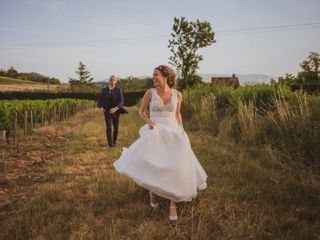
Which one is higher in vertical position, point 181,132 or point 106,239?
point 181,132

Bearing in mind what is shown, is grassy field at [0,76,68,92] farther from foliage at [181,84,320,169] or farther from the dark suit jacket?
foliage at [181,84,320,169]

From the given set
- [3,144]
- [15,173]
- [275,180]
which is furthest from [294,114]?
[3,144]

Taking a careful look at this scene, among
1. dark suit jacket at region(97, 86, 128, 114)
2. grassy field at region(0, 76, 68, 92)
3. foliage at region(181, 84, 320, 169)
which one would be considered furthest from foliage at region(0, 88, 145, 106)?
dark suit jacket at region(97, 86, 128, 114)

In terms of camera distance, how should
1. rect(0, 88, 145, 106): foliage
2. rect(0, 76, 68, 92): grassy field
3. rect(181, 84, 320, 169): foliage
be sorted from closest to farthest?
rect(181, 84, 320, 169): foliage < rect(0, 88, 145, 106): foliage < rect(0, 76, 68, 92): grassy field

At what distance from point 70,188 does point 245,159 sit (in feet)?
12.8

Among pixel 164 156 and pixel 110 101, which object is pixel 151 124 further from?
pixel 110 101

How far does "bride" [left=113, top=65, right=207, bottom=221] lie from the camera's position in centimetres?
335

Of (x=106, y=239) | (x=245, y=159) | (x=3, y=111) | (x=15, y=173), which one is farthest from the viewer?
(x=3, y=111)

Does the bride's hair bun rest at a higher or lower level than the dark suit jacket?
higher

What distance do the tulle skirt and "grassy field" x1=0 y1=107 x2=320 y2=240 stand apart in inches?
17.7

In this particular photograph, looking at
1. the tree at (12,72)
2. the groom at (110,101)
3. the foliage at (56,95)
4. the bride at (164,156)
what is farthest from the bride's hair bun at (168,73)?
the tree at (12,72)

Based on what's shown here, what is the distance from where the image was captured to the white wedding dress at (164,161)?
335 cm

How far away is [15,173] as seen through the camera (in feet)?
18.8

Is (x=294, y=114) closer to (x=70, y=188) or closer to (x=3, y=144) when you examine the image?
(x=70, y=188)
